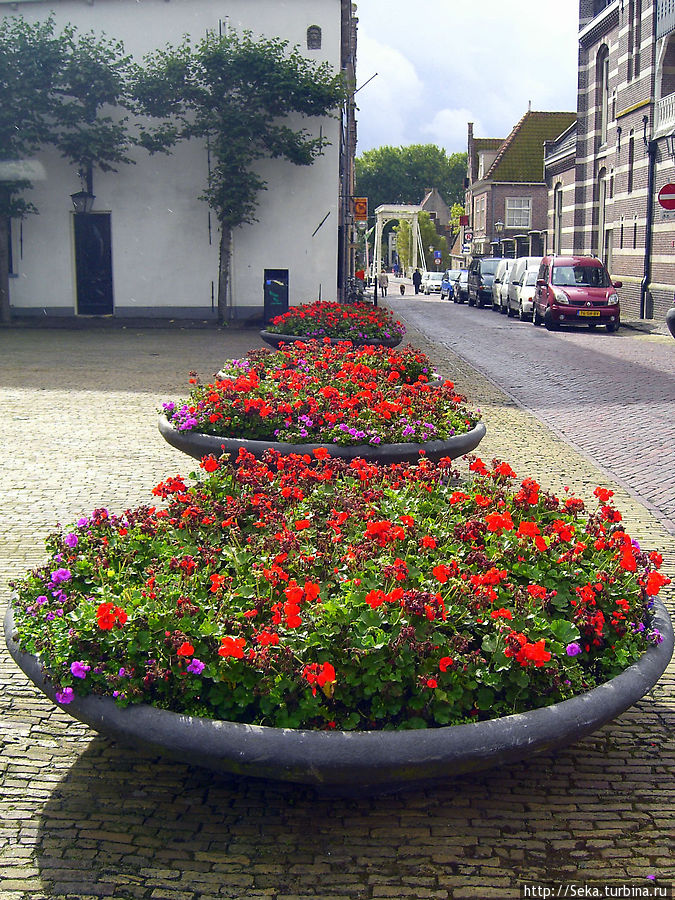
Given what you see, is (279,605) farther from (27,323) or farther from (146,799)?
(27,323)

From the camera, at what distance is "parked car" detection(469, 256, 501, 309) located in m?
39.0

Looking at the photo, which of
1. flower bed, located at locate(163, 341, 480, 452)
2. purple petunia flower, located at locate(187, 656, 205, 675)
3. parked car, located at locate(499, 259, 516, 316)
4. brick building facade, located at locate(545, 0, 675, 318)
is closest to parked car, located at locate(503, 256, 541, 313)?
parked car, located at locate(499, 259, 516, 316)

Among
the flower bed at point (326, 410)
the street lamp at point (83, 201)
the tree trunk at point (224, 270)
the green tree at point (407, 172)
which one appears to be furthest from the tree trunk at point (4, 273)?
the green tree at point (407, 172)

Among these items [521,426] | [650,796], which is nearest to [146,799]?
[650,796]

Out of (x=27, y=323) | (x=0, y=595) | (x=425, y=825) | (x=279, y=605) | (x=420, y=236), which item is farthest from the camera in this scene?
(x=420, y=236)

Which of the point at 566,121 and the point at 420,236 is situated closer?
the point at 566,121

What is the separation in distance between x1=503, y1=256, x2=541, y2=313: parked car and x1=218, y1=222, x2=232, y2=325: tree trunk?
1060 centimetres

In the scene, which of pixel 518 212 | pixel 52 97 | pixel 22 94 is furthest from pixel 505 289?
pixel 518 212

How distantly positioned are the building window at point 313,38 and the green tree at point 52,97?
14.6 feet

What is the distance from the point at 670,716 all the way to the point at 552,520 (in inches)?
41.5

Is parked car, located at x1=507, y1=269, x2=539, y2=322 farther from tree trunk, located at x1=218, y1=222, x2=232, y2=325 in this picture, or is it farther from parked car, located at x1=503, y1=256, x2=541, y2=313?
tree trunk, located at x1=218, y1=222, x2=232, y2=325

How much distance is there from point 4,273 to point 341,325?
13.2 metres

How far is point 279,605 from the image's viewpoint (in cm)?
357

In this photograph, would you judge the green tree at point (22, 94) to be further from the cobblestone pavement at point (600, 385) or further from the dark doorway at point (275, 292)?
the cobblestone pavement at point (600, 385)
